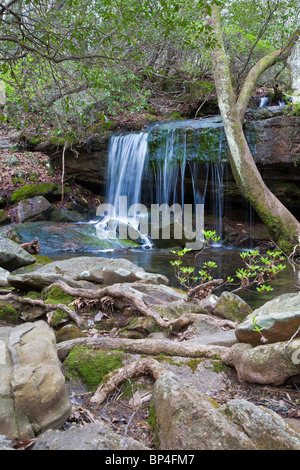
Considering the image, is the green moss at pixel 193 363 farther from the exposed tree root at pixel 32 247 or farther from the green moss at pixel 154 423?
the exposed tree root at pixel 32 247

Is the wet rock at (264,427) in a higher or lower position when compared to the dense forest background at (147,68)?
lower

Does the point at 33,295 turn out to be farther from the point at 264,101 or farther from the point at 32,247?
the point at 264,101

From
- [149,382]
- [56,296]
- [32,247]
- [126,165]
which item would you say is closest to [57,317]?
[56,296]

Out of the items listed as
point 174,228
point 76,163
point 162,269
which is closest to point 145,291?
point 162,269

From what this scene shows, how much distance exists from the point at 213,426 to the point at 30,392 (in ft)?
3.01

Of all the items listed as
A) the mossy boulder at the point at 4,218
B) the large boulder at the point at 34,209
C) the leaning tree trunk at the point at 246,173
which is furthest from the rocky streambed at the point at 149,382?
the large boulder at the point at 34,209

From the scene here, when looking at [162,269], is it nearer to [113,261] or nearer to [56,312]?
[113,261]

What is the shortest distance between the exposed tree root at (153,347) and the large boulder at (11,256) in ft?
13.1

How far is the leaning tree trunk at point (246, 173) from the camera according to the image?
8719 mm

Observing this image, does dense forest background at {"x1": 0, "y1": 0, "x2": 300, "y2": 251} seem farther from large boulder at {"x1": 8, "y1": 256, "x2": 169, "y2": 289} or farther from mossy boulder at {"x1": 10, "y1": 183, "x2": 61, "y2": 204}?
large boulder at {"x1": 8, "y1": 256, "x2": 169, "y2": 289}

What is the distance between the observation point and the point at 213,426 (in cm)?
154

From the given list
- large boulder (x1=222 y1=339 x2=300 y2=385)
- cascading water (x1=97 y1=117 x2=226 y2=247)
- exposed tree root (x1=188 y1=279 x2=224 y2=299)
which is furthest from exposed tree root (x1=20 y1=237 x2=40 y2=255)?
large boulder (x1=222 y1=339 x2=300 y2=385)

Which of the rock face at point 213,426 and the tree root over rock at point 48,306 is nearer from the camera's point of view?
the rock face at point 213,426

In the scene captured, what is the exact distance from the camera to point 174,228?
430 inches
